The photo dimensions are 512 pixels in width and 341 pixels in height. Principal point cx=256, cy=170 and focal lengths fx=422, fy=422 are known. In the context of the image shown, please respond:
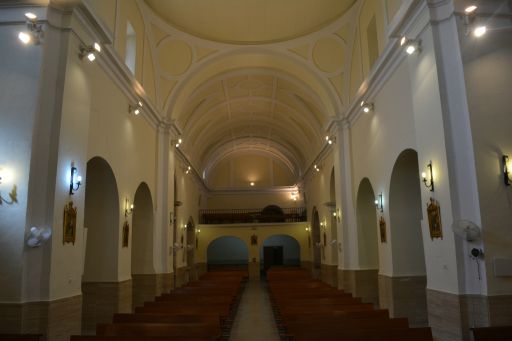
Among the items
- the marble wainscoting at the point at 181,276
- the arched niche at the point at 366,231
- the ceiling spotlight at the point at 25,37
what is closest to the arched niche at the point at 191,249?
the marble wainscoting at the point at 181,276

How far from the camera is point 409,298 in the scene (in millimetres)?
9883

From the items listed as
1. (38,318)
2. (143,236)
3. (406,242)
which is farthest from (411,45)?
(143,236)

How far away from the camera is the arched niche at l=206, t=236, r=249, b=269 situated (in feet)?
107

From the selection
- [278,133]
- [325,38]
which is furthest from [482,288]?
[278,133]

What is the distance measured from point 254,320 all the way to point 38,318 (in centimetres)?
725

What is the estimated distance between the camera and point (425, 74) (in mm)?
7453

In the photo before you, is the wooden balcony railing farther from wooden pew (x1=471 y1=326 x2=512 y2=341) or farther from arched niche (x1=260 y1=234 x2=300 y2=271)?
wooden pew (x1=471 y1=326 x2=512 y2=341)

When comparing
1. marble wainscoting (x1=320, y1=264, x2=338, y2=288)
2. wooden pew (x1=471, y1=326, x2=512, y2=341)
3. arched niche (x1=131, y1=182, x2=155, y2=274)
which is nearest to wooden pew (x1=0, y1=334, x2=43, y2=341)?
wooden pew (x1=471, y1=326, x2=512, y2=341)

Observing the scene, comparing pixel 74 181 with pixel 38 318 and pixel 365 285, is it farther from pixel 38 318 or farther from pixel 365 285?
pixel 365 285

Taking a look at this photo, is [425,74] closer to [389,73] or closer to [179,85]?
[389,73]

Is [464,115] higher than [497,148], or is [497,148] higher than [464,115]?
[464,115]

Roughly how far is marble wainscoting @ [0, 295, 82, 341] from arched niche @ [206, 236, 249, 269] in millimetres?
25815

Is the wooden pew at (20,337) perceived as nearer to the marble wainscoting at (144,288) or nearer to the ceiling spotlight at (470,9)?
the marble wainscoting at (144,288)

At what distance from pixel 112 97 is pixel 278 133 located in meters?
16.3
